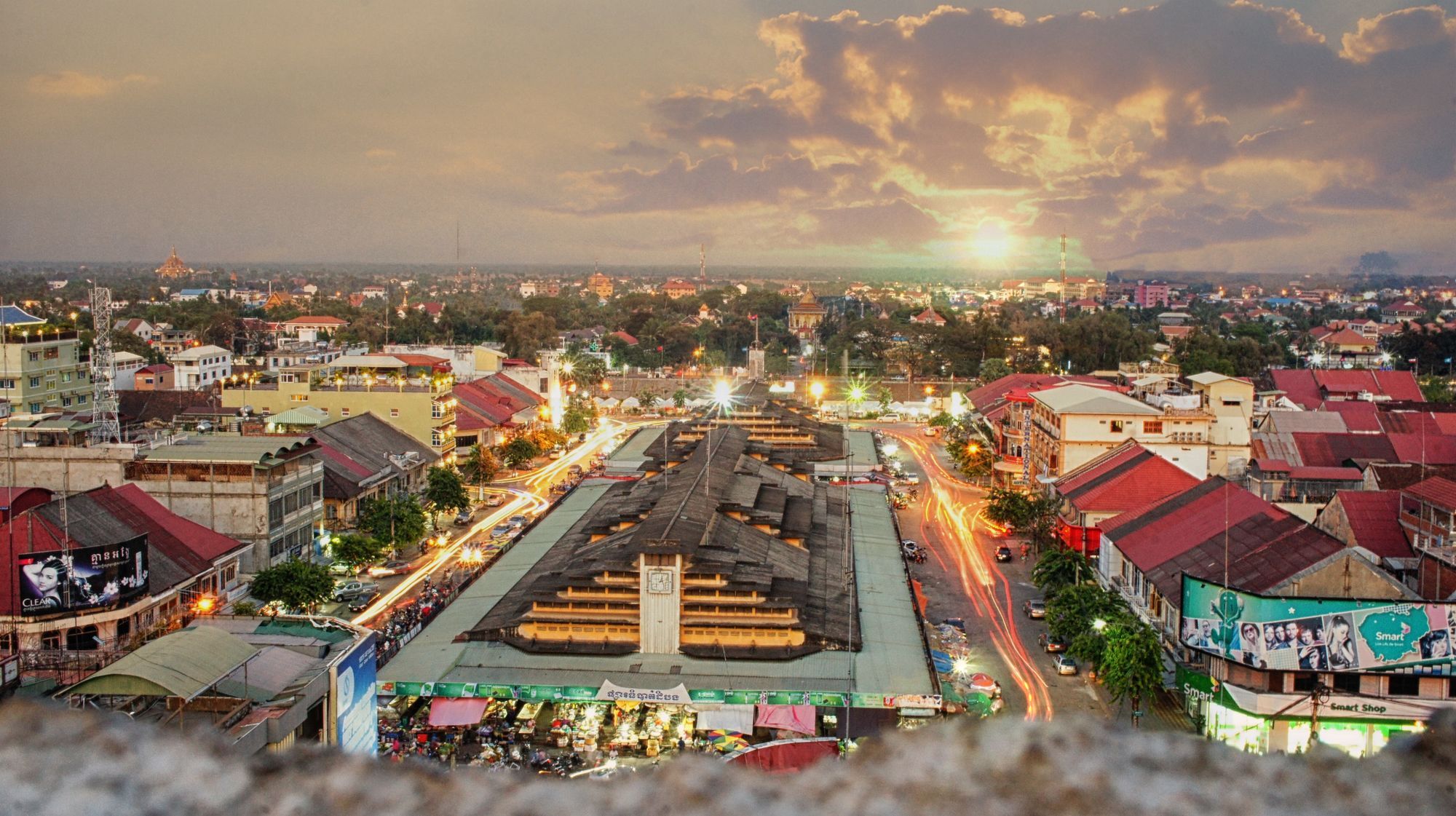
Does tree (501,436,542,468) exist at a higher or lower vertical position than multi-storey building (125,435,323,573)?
lower

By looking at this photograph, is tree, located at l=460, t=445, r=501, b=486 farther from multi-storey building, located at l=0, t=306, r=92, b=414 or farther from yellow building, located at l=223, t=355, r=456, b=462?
Result: multi-storey building, located at l=0, t=306, r=92, b=414

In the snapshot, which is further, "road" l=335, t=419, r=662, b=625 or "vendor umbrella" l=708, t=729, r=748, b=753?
"road" l=335, t=419, r=662, b=625

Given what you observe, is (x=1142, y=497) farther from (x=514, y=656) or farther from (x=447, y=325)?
(x=447, y=325)

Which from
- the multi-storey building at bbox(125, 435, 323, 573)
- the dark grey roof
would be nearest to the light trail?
the dark grey roof

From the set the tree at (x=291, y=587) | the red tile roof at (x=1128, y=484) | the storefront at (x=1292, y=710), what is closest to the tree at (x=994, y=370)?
the red tile roof at (x=1128, y=484)

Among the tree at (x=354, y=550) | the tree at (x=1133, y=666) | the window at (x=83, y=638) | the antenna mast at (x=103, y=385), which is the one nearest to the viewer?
the tree at (x=1133, y=666)

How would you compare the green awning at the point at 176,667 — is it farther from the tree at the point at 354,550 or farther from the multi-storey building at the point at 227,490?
the tree at the point at 354,550
